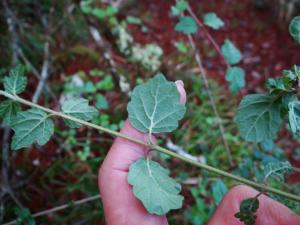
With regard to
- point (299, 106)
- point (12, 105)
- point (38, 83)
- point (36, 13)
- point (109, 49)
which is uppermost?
point (299, 106)

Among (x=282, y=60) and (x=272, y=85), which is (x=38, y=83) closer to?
(x=272, y=85)

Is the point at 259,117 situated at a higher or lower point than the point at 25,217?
higher

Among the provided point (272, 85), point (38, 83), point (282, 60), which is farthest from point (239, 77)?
point (282, 60)

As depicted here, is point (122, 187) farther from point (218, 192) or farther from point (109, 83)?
point (109, 83)

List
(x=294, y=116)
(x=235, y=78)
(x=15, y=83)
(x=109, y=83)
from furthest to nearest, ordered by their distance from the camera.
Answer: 1. (x=109, y=83)
2. (x=235, y=78)
3. (x=15, y=83)
4. (x=294, y=116)

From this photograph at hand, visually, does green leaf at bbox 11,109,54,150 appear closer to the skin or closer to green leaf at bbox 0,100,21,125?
green leaf at bbox 0,100,21,125

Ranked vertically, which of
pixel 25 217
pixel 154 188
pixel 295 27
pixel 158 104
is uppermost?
pixel 295 27

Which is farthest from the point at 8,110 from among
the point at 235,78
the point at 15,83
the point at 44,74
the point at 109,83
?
the point at 109,83

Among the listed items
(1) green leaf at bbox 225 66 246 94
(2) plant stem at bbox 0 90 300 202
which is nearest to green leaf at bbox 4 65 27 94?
(2) plant stem at bbox 0 90 300 202
